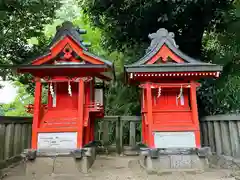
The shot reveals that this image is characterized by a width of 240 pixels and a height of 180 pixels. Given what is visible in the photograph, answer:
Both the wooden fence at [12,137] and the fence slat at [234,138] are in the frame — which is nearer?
the fence slat at [234,138]

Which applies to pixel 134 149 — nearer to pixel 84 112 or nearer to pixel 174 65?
pixel 84 112

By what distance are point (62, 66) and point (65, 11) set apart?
26.2 metres

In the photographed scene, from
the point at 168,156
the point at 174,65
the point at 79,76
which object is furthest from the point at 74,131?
the point at 174,65

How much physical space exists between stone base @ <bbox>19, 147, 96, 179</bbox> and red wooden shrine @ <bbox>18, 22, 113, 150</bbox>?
0.99 ft

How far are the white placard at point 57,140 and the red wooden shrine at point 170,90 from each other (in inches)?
96.9

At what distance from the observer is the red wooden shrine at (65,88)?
23.1 feet

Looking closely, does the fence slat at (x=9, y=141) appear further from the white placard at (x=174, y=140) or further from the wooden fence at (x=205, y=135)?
the white placard at (x=174, y=140)

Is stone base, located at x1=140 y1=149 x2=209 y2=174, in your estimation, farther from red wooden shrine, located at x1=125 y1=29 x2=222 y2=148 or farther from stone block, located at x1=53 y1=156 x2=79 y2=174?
stone block, located at x1=53 y1=156 x2=79 y2=174

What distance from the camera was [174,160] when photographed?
6926 mm

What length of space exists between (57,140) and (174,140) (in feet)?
12.2

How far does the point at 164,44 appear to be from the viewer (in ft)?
24.6

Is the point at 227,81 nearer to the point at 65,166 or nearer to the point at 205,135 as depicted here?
the point at 205,135

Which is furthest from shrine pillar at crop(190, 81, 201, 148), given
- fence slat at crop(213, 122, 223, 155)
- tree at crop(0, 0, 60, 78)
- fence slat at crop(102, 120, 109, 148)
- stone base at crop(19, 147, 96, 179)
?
tree at crop(0, 0, 60, 78)

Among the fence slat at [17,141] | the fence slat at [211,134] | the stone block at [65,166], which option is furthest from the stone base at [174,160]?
the fence slat at [17,141]
